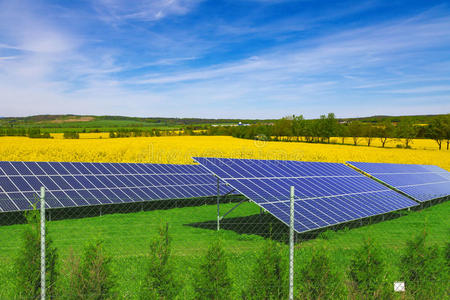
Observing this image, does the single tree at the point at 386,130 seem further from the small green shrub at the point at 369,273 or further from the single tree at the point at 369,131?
the small green shrub at the point at 369,273

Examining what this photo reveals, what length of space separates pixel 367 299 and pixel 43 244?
22.1 feet

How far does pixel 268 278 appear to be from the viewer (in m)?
7.66

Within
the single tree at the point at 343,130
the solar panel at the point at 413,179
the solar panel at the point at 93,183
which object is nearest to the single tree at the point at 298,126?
the single tree at the point at 343,130

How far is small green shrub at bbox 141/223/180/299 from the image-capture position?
7.27 meters

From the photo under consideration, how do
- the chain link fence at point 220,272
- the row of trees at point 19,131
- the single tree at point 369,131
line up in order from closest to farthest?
the chain link fence at point 220,272
the row of trees at point 19,131
the single tree at point 369,131

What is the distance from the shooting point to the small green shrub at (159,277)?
7266 millimetres

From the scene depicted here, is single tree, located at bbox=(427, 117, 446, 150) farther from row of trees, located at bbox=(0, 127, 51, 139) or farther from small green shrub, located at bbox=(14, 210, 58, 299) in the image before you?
row of trees, located at bbox=(0, 127, 51, 139)

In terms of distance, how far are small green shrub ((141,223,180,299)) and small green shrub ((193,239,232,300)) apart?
514 millimetres

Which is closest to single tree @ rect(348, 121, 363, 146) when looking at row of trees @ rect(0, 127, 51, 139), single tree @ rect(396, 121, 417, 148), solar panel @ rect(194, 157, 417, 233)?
single tree @ rect(396, 121, 417, 148)

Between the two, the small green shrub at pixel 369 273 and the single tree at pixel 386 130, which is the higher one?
the single tree at pixel 386 130

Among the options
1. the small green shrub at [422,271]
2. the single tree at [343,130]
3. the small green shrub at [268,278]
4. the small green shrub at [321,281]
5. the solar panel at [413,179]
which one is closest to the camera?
the small green shrub at [268,278]

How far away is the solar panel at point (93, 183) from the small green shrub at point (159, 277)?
1149 cm

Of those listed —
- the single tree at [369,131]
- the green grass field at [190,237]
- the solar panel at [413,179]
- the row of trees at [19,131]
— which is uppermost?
the single tree at [369,131]

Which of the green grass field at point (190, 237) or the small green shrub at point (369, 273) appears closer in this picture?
the small green shrub at point (369, 273)
